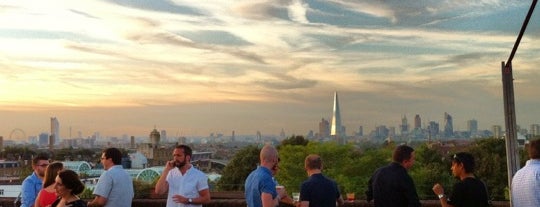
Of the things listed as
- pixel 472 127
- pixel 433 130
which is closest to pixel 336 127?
pixel 433 130

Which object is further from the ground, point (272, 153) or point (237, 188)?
point (272, 153)

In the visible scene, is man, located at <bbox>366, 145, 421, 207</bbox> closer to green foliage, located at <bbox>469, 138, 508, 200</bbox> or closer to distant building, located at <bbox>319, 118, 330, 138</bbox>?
green foliage, located at <bbox>469, 138, 508, 200</bbox>

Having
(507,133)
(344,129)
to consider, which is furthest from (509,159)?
(344,129)

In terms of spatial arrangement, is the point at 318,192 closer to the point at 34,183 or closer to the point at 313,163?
the point at 313,163

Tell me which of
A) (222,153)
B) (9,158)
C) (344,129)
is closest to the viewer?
(344,129)

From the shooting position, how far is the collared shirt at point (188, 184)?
20.4ft

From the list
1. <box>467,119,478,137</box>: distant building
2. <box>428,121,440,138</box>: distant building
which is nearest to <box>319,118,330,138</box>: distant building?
<box>428,121,440,138</box>: distant building

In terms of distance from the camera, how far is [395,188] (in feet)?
17.5

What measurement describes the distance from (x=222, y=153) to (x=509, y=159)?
474ft

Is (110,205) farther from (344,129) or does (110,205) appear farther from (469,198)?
(344,129)

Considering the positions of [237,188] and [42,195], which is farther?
[237,188]

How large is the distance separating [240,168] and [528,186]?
2309 inches

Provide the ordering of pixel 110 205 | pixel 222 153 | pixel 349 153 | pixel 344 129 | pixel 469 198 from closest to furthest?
pixel 469 198
pixel 110 205
pixel 349 153
pixel 344 129
pixel 222 153

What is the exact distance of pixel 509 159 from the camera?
5684 millimetres
